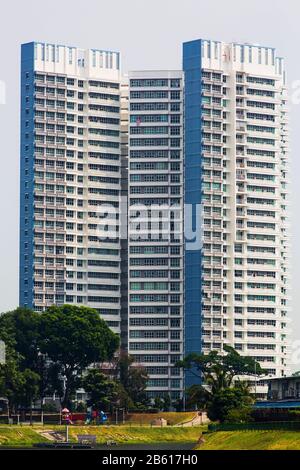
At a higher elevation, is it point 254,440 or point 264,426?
point 264,426

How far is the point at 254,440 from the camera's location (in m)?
139

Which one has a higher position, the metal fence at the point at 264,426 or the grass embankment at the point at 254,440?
the metal fence at the point at 264,426

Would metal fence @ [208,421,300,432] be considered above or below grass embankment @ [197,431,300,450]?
above

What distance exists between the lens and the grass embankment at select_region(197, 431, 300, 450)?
127 meters

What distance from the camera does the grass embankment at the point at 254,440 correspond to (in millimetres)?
127381

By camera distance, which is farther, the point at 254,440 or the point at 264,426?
the point at 264,426

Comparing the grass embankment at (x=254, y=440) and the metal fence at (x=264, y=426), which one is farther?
the metal fence at (x=264, y=426)

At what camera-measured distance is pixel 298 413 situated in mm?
142375

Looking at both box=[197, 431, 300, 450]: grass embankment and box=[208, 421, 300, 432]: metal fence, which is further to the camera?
box=[208, 421, 300, 432]: metal fence
